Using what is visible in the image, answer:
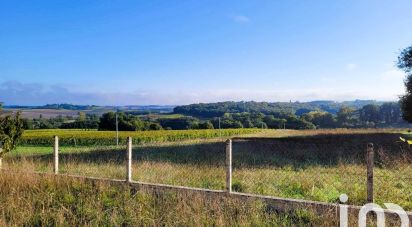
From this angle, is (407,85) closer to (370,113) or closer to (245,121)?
(245,121)

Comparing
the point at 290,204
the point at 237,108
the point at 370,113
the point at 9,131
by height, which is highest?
the point at 9,131

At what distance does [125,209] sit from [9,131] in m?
7.90

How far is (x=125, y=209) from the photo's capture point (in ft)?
23.1

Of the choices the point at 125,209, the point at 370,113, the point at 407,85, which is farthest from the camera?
the point at 370,113

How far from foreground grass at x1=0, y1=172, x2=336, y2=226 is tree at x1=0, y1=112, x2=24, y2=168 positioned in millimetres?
4468

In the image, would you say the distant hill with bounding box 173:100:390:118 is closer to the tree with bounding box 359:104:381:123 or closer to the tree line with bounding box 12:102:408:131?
the tree line with bounding box 12:102:408:131

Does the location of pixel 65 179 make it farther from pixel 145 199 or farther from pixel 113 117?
pixel 113 117

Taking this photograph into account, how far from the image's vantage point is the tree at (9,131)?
12617mm

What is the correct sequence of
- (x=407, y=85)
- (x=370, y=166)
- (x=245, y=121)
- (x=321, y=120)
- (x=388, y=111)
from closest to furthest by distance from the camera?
1. (x=370, y=166)
2. (x=407, y=85)
3. (x=245, y=121)
4. (x=388, y=111)
5. (x=321, y=120)

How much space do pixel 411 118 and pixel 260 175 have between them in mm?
27706

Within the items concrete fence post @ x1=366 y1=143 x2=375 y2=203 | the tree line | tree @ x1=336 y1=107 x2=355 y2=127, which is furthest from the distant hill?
concrete fence post @ x1=366 y1=143 x2=375 y2=203

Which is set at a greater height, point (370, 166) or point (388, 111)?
point (370, 166)

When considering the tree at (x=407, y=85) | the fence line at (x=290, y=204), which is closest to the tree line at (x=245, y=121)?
the tree at (x=407, y=85)

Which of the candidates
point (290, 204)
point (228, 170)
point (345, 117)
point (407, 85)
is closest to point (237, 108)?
point (345, 117)
